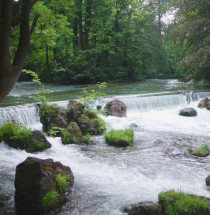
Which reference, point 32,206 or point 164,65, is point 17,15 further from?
point 164,65

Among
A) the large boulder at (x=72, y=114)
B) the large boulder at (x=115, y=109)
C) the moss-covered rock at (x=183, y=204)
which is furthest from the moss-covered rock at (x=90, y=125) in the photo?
the moss-covered rock at (x=183, y=204)

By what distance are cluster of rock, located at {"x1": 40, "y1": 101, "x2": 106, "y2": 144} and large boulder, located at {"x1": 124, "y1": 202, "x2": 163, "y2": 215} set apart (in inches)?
194

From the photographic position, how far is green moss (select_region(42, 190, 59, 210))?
480cm

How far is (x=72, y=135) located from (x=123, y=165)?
9.39 feet

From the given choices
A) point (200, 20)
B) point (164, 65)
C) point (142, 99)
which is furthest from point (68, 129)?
point (164, 65)

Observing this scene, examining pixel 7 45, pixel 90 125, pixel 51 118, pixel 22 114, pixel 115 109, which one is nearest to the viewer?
→ pixel 7 45

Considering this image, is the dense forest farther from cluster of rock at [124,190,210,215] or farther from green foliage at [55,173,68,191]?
cluster of rock at [124,190,210,215]

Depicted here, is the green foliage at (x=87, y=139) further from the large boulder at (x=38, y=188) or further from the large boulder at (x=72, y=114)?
the large boulder at (x=38, y=188)

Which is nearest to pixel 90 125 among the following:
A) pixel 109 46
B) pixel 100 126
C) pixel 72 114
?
pixel 100 126

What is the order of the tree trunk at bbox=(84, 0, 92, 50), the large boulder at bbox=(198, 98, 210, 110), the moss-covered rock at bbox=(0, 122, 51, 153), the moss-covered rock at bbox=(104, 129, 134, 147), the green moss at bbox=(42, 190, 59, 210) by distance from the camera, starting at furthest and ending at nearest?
the tree trunk at bbox=(84, 0, 92, 50)
the large boulder at bbox=(198, 98, 210, 110)
the moss-covered rock at bbox=(104, 129, 134, 147)
the moss-covered rock at bbox=(0, 122, 51, 153)
the green moss at bbox=(42, 190, 59, 210)

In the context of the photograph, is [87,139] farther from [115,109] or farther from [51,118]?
[115,109]

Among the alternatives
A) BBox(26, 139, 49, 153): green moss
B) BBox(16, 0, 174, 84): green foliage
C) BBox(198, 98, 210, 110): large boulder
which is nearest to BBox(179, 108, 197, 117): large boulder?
BBox(198, 98, 210, 110): large boulder

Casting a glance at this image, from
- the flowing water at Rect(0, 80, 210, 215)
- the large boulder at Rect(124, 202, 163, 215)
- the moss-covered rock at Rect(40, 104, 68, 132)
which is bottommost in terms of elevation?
the flowing water at Rect(0, 80, 210, 215)

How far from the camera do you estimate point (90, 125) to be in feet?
33.9
